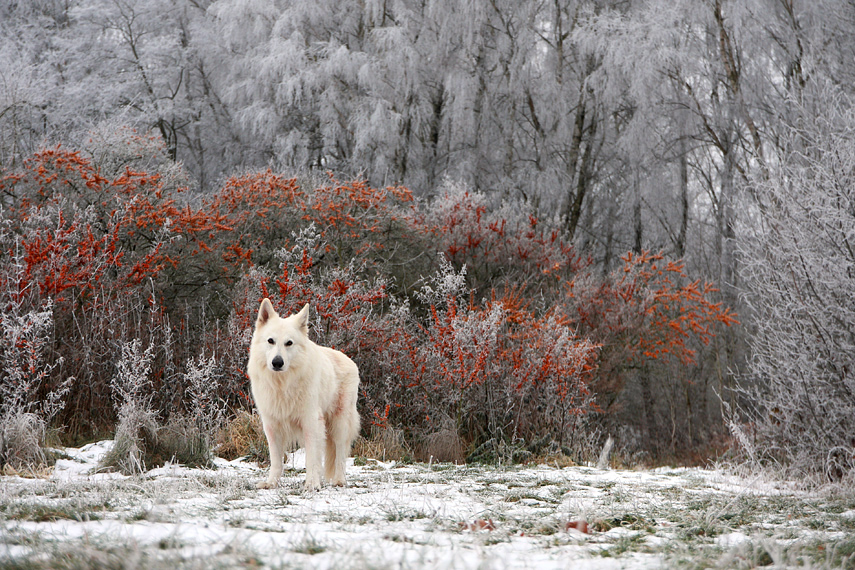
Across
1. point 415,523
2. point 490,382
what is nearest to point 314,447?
point 415,523

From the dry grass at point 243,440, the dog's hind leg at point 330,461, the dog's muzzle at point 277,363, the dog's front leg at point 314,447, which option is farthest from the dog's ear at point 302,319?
the dry grass at point 243,440

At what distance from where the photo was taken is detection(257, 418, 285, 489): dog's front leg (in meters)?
4.93

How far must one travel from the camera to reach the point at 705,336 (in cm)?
1392

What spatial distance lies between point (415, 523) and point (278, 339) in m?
2.05

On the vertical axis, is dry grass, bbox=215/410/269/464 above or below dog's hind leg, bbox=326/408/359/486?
below

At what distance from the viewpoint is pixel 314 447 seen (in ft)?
16.6

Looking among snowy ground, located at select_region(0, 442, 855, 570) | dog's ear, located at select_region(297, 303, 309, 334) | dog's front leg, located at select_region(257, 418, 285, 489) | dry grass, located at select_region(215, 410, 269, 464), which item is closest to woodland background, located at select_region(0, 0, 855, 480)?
dry grass, located at select_region(215, 410, 269, 464)

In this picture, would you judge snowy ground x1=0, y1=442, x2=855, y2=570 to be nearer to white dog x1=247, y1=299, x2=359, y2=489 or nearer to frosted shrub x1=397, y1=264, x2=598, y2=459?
white dog x1=247, y1=299, x2=359, y2=489

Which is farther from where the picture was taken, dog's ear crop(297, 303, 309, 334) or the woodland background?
the woodland background

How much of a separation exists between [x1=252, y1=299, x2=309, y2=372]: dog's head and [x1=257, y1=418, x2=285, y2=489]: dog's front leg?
0.52 m

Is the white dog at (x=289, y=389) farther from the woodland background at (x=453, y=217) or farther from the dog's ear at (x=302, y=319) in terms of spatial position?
the woodland background at (x=453, y=217)

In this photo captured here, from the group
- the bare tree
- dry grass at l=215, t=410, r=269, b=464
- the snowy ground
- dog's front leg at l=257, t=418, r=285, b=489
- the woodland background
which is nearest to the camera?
the snowy ground

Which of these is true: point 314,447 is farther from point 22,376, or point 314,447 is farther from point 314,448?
point 22,376

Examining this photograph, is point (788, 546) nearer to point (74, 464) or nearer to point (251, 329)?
point (74, 464)
